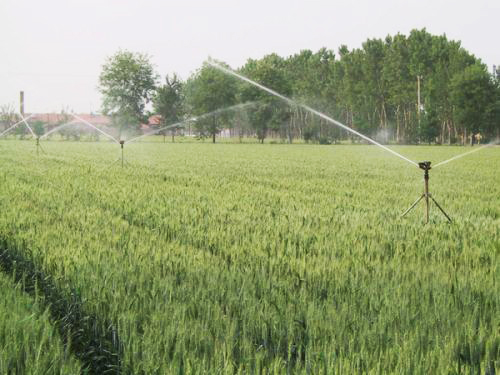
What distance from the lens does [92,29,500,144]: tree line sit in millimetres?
67000

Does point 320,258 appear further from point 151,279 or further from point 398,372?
point 398,372

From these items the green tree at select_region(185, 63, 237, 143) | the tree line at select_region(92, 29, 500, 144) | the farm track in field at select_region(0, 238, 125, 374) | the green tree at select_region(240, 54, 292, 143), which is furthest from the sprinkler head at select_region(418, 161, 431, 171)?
the green tree at select_region(240, 54, 292, 143)

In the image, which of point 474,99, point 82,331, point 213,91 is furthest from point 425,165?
point 213,91

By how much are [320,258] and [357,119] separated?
8120 cm

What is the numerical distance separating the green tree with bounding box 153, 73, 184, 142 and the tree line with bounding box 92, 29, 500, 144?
5.5 inches

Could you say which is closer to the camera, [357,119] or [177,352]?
[177,352]

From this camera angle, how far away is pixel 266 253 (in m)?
4.54

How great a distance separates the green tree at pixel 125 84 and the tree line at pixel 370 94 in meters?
0.14

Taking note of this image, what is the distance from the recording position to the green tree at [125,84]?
74875mm

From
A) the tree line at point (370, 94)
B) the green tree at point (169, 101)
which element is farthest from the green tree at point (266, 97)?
the green tree at point (169, 101)

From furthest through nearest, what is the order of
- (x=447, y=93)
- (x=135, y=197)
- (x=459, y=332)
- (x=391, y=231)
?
(x=447, y=93) → (x=135, y=197) → (x=391, y=231) → (x=459, y=332)

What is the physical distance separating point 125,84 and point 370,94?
36.7 metres

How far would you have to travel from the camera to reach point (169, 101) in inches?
3051

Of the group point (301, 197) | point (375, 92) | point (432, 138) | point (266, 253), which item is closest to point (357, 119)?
point (375, 92)
